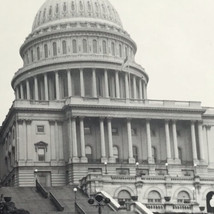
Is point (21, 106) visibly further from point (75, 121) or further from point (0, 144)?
point (0, 144)

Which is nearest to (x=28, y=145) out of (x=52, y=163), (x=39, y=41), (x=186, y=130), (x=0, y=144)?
(x=52, y=163)

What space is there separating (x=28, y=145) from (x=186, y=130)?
2584cm

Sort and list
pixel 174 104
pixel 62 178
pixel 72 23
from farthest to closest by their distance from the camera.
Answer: pixel 72 23 → pixel 174 104 → pixel 62 178

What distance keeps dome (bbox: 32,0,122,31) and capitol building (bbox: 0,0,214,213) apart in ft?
12.6

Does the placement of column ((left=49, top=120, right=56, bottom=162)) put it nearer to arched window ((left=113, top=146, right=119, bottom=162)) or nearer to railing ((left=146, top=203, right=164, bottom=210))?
arched window ((left=113, top=146, right=119, bottom=162))

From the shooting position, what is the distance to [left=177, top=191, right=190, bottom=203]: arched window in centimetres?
9844

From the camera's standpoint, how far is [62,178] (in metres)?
114

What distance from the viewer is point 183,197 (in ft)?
325

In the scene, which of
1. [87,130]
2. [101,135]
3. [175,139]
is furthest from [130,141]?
[175,139]

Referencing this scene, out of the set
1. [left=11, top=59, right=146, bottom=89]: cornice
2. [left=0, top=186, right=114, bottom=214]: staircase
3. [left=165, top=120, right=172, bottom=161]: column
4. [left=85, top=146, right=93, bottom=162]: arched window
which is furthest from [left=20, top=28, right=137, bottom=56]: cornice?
[left=0, top=186, right=114, bottom=214]: staircase

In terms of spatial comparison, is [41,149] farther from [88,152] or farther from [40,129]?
[88,152]

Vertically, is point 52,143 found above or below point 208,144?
below

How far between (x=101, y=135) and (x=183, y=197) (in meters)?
22.5

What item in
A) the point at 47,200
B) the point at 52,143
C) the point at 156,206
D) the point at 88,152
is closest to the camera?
the point at 47,200
